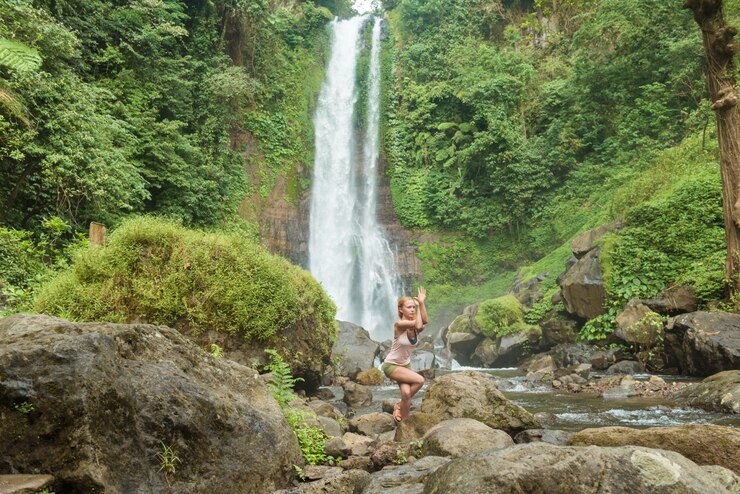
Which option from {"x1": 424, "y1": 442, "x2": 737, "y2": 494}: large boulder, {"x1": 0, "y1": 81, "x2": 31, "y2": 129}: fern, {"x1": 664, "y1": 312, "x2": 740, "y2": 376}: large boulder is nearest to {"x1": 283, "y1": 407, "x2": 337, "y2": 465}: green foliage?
{"x1": 424, "y1": 442, "x2": 737, "y2": 494}: large boulder

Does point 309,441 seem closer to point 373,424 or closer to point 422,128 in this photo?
point 373,424

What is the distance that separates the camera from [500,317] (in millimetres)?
16281

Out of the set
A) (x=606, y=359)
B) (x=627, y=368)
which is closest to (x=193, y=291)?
(x=627, y=368)

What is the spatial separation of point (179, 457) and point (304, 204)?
23.0m

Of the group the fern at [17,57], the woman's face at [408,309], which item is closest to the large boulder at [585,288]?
the woman's face at [408,309]

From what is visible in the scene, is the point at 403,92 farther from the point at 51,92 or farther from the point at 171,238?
the point at 171,238

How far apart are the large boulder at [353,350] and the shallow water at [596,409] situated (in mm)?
1627

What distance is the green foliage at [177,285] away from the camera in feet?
22.9

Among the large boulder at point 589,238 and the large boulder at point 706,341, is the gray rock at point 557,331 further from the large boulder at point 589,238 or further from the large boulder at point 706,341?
the large boulder at point 706,341

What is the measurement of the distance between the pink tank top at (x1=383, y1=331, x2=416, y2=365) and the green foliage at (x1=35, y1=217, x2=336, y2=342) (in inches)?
104

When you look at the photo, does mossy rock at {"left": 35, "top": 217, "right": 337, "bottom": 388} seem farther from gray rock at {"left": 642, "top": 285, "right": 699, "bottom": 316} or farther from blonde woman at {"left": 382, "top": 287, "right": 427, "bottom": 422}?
gray rock at {"left": 642, "top": 285, "right": 699, "bottom": 316}

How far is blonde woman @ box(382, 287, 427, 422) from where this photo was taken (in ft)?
19.8

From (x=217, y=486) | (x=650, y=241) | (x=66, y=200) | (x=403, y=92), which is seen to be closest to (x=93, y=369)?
(x=217, y=486)

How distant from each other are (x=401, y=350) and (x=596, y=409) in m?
3.83
